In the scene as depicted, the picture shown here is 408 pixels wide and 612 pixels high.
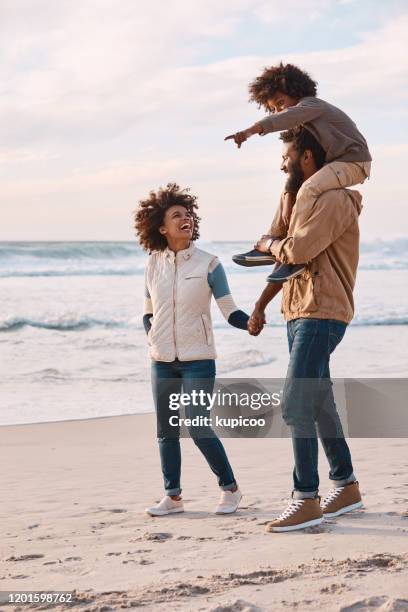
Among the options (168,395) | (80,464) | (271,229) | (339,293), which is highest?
(271,229)

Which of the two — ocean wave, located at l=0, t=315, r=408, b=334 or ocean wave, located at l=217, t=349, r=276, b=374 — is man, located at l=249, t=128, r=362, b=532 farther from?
ocean wave, located at l=0, t=315, r=408, b=334

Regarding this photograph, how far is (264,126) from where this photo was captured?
13.5 ft

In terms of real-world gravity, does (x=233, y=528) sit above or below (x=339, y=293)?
below

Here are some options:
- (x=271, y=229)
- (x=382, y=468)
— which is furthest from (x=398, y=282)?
(x=271, y=229)

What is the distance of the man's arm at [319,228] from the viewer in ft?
13.9

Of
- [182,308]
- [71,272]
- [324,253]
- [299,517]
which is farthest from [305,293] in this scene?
[71,272]

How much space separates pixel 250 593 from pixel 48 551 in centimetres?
119

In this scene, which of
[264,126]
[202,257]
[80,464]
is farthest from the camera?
[80,464]

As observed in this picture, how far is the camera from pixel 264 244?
14.7ft

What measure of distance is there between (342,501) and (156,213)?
1836 millimetres

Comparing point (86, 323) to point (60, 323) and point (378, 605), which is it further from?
point (378, 605)

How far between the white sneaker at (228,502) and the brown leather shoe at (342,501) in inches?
19.5

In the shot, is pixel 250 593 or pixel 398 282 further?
pixel 398 282

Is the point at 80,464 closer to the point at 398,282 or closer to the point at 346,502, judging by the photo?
the point at 346,502
